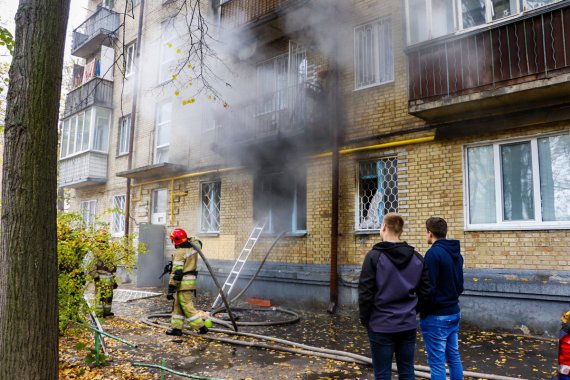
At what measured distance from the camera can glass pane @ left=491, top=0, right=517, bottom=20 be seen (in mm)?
6992

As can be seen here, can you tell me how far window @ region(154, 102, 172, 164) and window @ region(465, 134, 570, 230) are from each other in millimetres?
10112

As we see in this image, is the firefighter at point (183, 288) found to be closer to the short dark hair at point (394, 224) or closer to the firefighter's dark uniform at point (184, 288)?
the firefighter's dark uniform at point (184, 288)

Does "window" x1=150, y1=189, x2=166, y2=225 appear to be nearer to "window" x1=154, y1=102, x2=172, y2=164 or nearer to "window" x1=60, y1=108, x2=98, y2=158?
"window" x1=154, y1=102, x2=172, y2=164

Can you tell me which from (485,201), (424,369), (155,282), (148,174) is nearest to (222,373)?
(424,369)

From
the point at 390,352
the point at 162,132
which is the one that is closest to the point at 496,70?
the point at 390,352

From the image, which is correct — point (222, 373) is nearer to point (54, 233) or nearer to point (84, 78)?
point (54, 233)

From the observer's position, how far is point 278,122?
1002 centimetres

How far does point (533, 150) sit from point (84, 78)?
17.1m

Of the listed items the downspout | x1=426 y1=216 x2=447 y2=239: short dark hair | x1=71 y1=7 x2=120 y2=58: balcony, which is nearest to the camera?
x1=426 y1=216 x2=447 y2=239: short dark hair

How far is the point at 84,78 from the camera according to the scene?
17.8 m

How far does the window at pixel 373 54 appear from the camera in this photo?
9.02 meters

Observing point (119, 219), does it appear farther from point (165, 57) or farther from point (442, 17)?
point (442, 17)

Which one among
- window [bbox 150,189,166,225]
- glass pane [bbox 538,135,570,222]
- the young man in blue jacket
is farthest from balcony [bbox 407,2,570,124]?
window [bbox 150,189,166,225]

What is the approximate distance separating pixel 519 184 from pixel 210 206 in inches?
322
